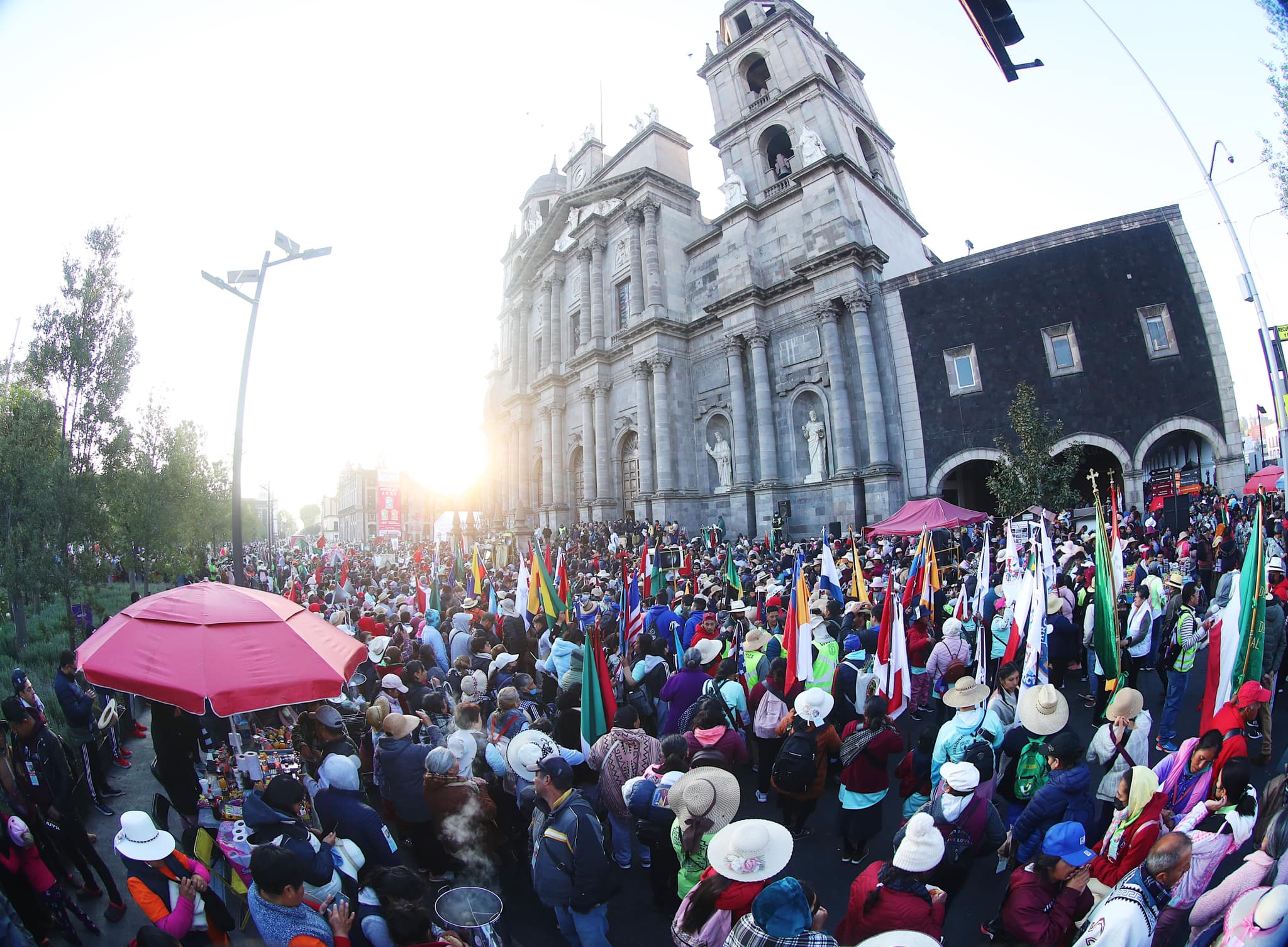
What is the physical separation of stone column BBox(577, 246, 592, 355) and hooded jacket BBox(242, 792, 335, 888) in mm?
33205

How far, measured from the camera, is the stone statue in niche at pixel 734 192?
1167 inches

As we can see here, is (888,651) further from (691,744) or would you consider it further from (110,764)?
(110,764)

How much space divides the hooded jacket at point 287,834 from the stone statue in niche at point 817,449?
77.7 feet

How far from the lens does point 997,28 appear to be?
5699 mm

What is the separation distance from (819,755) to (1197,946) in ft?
8.72

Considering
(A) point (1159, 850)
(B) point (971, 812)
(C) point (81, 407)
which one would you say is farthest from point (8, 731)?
(C) point (81, 407)

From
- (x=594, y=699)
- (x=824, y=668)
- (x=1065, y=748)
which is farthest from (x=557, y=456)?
(x=1065, y=748)

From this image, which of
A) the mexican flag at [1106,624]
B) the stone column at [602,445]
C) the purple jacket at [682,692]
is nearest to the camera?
the purple jacket at [682,692]

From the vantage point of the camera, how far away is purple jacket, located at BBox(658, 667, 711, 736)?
6.73m

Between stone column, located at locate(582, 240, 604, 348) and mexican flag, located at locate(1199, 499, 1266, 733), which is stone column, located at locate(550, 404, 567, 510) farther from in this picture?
mexican flag, located at locate(1199, 499, 1266, 733)

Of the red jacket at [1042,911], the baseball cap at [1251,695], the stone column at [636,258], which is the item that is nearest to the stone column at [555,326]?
the stone column at [636,258]

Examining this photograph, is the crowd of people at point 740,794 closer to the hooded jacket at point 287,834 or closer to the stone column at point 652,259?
the hooded jacket at point 287,834

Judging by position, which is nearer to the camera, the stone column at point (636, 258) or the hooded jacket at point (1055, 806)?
the hooded jacket at point (1055, 806)

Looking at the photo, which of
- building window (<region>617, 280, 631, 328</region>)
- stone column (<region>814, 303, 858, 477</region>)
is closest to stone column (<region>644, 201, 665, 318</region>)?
building window (<region>617, 280, 631, 328</region>)
